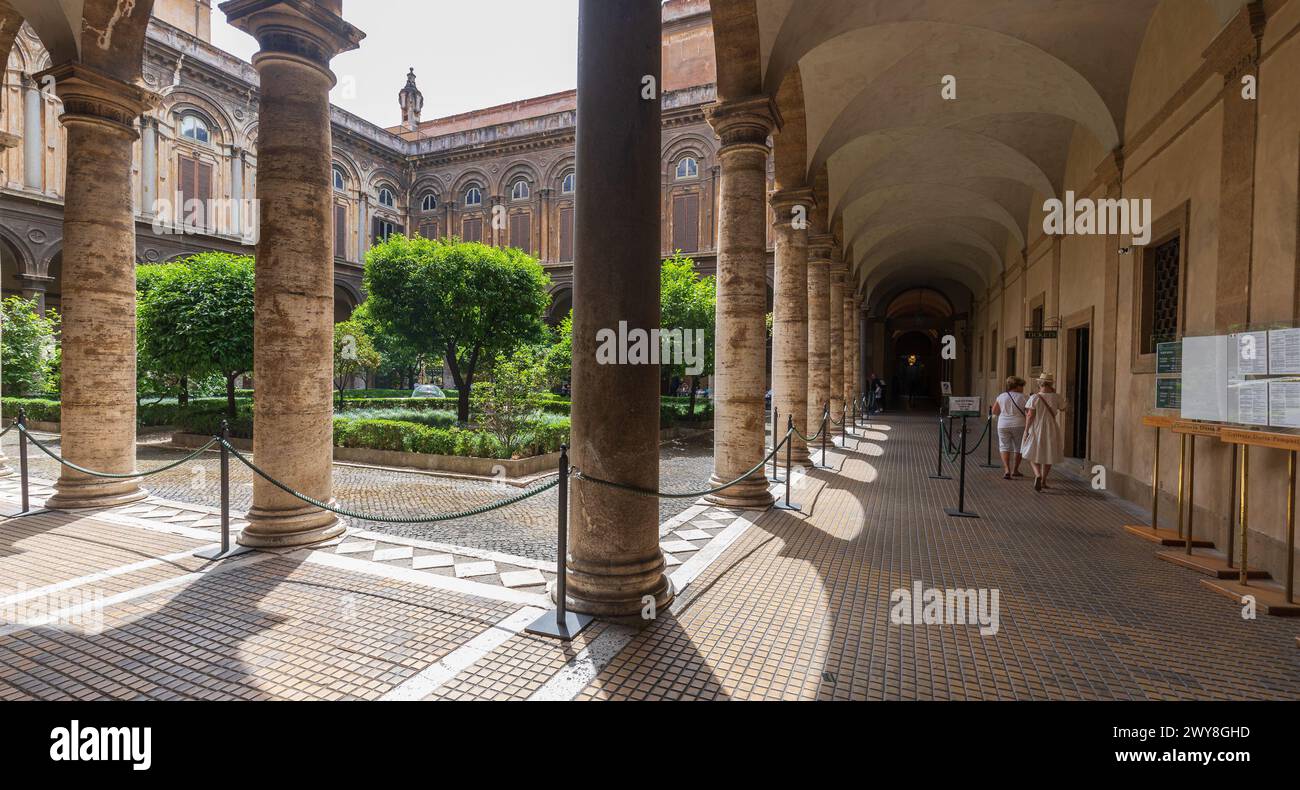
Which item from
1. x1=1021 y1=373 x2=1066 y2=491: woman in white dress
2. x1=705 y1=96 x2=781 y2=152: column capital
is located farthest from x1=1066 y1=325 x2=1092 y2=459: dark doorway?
x1=705 y1=96 x2=781 y2=152: column capital

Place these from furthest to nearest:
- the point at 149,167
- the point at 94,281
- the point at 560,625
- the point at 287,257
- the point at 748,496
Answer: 1. the point at 149,167
2. the point at 748,496
3. the point at 94,281
4. the point at 287,257
5. the point at 560,625

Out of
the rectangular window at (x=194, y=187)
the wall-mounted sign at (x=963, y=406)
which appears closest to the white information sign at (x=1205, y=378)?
the wall-mounted sign at (x=963, y=406)

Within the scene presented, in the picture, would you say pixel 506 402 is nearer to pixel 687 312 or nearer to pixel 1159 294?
pixel 687 312

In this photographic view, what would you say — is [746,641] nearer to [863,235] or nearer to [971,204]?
[971,204]

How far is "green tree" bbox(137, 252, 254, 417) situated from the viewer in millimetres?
13945

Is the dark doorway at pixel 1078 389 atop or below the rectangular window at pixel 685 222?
below

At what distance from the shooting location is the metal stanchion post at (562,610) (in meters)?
3.92

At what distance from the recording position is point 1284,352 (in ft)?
16.1

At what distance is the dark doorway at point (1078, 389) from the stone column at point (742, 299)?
7.40 meters

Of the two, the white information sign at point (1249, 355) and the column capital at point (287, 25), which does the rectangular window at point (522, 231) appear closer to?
the column capital at point (287, 25)

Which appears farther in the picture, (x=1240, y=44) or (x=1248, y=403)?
(x=1240, y=44)

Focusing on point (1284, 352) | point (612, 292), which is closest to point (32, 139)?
point (612, 292)

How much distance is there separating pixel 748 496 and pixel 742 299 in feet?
8.35

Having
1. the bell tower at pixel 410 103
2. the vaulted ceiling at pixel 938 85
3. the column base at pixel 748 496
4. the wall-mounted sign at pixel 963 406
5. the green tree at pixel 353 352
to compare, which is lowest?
the column base at pixel 748 496
